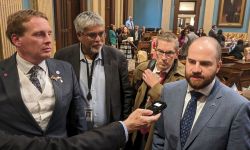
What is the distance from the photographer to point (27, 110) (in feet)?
5.38

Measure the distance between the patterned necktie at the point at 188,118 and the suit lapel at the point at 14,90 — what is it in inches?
40.5

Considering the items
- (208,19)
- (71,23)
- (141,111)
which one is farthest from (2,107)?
(208,19)

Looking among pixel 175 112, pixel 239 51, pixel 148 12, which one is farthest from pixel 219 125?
pixel 148 12

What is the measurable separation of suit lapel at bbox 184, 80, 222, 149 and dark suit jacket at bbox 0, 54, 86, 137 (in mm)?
890

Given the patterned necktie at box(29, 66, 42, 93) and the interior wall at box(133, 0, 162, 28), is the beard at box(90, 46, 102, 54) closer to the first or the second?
the patterned necktie at box(29, 66, 42, 93)

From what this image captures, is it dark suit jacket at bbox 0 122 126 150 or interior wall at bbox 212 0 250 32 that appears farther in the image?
interior wall at bbox 212 0 250 32

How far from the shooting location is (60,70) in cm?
193

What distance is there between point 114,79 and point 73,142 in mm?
1250

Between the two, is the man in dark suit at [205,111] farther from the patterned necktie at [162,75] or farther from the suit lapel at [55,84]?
the suit lapel at [55,84]

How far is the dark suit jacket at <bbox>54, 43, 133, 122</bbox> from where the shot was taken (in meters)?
2.54

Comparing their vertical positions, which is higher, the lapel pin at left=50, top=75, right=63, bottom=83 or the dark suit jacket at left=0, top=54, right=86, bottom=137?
the lapel pin at left=50, top=75, right=63, bottom=83

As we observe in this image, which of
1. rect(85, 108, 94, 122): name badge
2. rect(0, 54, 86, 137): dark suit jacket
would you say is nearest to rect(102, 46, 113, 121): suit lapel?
rect(85, 108, 94, 122): name badge

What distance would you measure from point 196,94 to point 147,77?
0.65 meters

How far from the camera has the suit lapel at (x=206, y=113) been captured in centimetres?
176
